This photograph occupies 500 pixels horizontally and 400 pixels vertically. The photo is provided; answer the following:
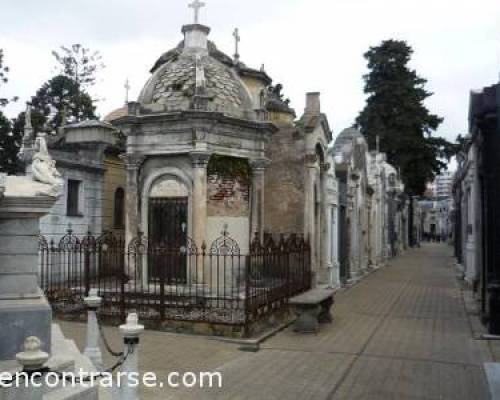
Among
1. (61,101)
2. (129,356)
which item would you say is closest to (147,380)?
(129,356)

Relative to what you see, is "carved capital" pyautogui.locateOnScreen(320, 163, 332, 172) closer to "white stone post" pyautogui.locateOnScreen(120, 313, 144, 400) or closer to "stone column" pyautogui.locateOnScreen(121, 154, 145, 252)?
"stone column" pyautogui.locateOnScreen(121, 154, 145, 252)

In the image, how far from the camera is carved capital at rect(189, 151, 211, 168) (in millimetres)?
12602

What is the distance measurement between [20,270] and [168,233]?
723cm

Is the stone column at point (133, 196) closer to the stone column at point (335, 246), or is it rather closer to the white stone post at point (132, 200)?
the white stone post at point (132, 200)

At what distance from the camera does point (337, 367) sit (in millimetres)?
8578

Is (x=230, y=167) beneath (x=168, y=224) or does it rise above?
above

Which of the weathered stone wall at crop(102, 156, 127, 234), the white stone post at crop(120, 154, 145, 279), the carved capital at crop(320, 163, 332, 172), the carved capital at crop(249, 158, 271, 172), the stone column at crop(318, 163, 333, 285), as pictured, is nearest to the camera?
the white stone post at crop(120, 154, 145, 279)

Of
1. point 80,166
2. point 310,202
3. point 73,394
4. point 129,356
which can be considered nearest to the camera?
point 73,394

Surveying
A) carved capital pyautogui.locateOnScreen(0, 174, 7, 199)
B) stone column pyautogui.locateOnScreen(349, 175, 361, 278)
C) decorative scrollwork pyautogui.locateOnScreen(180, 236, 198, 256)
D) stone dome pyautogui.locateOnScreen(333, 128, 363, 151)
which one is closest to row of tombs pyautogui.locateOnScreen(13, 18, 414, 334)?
decorative scrollwork pyautogui.locateOnScreen(180, 236, 198, 256)

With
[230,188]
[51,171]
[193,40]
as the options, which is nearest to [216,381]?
[51,171]

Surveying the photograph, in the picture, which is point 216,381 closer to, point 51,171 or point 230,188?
point 51,171

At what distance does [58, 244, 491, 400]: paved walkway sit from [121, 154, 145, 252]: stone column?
2.87 metres

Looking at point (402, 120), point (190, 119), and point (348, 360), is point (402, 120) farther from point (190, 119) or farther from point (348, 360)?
point (348, 360)

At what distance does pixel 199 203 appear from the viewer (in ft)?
41.2
